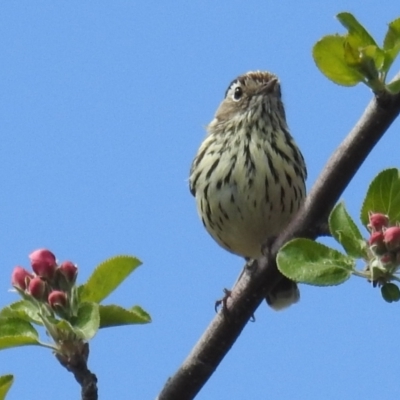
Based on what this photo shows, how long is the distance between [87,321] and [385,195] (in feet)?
4.07

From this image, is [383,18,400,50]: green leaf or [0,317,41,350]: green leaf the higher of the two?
[383,18,400,50]: green leaf

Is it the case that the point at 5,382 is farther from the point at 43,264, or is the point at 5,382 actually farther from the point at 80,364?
the point at 43,264

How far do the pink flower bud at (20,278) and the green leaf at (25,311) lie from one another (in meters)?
0.08

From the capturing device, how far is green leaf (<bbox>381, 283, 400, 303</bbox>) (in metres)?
3.24

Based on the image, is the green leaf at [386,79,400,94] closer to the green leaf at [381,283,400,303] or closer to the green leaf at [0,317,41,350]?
the green leaf at [381,283,400,303]

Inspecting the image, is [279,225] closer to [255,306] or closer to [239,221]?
[239,221]

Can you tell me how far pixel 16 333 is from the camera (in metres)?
3.54

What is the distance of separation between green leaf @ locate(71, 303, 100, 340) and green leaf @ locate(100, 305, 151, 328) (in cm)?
15

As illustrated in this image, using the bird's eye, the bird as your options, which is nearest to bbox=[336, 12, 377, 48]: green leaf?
the bird

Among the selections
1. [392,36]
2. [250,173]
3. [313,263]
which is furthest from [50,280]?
[250,173]

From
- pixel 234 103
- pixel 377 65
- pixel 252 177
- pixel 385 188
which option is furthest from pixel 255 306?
pixel 234 103

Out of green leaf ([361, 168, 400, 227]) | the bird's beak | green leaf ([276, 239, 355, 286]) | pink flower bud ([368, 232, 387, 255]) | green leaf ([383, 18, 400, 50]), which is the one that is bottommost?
green leaf ([276, 239, 355, 286])

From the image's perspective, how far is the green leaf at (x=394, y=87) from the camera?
3.06m

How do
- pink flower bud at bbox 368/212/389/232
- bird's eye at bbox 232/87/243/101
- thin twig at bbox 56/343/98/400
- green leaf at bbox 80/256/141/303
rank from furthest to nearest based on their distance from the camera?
bird's eye at bbox 232/87/243/101
green leaf at bbox 80/256/141/303
thin twig at bbox 56/343/98/400
pink flower bud at bbox 368/212/389/232
